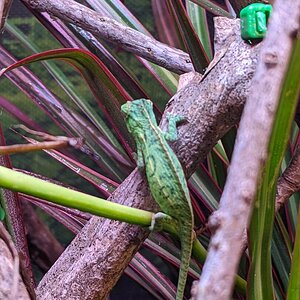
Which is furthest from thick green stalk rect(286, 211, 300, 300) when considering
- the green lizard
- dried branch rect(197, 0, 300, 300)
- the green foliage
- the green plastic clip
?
dried branch rect(197, 0, 300, 300)

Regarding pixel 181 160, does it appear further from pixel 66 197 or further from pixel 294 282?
pixel 66 197

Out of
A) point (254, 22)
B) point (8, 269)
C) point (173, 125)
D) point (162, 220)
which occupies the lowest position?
point (8, 269)

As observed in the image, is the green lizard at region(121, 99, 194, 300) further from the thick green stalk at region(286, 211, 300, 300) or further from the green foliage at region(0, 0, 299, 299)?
the thick green stalk at region(286, 211, 300, 300)

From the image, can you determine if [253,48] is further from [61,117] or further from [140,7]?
[140,7]

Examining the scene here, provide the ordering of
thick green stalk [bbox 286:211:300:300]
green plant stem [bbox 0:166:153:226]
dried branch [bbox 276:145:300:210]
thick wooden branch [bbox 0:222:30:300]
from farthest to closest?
1. dried branch [bbox 276:145:300:210]
2. thick green stalk [bbox 286:211:300:300]
3. thick wooden branch [bbox 0:222:30:300]
4. green plant stem [bbox 0:166:153:226]

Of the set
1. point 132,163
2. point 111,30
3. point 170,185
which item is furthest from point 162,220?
point 132,163

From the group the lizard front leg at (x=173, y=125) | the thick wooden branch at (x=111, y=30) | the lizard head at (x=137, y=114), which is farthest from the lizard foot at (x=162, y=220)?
the thick wooden branch at (x=111, y=30)
